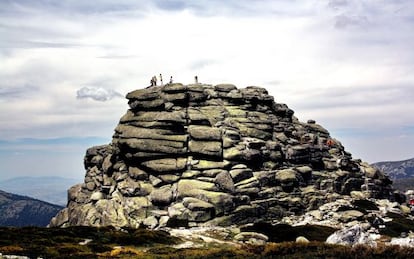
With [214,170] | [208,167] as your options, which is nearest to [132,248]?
[214,170]

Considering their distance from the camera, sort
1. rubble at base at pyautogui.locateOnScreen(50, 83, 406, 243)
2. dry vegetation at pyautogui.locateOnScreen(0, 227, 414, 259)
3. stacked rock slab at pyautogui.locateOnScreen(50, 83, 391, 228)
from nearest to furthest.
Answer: dry vegetation at pyautogui.locateOnScreen(0, 227, 414, 259) < rubble at base at pyautogui.locateOnScreen(50, 83, 406, 243) < stacked rock slab at pyautogui.locateOnScreen(50, 83, 391, 228)

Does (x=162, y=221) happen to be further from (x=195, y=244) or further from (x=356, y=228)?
(x=356, y=228)

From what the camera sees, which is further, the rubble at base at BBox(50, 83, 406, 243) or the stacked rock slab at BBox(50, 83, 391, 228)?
the stacked rock slab at BBox(50, 83, 391, 228)

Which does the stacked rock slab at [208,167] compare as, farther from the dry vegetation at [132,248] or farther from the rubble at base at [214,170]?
the dry vegetation at [132,248]

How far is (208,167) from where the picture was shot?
77.3m

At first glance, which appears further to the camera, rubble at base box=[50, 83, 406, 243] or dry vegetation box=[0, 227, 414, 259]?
rubble at base box=[50, 83, 406, 243]

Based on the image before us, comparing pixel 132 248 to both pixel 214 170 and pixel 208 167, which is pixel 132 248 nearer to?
pixel 214 170

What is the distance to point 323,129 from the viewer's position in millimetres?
105750

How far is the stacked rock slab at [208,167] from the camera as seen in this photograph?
240 ft

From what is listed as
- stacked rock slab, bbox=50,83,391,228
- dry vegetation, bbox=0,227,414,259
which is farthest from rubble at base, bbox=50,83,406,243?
dry vegetation, bbox=0,227,414,259

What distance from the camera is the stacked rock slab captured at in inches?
2879

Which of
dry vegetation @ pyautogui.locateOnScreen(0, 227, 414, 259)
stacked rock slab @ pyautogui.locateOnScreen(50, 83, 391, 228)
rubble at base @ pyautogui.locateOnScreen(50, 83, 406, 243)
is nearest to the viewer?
dry vegetation @ pyautogui.locateOnScreen(0, 227, 414, 259)

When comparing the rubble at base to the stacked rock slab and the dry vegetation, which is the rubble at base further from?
the dry vegetation

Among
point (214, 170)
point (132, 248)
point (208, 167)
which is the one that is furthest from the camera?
point (208, 167)
